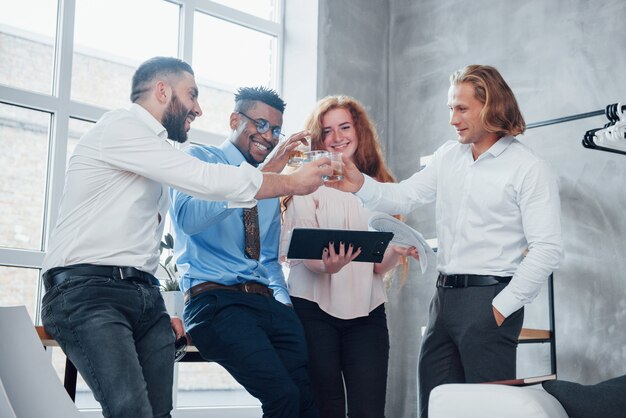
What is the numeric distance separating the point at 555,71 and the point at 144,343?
2.81m

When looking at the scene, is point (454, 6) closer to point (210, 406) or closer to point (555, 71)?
point (555, 71)

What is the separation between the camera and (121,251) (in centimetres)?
195

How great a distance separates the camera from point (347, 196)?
2.77 meters

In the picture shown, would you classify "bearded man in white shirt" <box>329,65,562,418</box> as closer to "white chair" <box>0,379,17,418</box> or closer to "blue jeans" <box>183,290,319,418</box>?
"blue jeans" <box>183,290,319,418</box>

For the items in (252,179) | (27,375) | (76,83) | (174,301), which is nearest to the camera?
(27,375)

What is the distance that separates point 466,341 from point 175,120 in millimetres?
1059

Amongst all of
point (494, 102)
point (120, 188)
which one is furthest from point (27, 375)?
point (494, 102)

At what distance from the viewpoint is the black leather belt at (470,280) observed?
2.15m

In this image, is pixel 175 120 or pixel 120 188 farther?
pixel 175 120

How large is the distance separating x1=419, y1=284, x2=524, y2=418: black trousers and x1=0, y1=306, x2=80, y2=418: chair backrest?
1026mm

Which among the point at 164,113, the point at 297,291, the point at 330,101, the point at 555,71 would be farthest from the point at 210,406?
the point at 555,71

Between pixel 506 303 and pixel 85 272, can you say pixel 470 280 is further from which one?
pixel 85 272

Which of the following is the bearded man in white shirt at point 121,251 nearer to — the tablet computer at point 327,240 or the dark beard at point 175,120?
the dark beard at point 175,120

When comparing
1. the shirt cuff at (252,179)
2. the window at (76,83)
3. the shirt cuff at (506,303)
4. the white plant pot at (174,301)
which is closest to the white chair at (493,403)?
the shirt cuff at (506,303)
